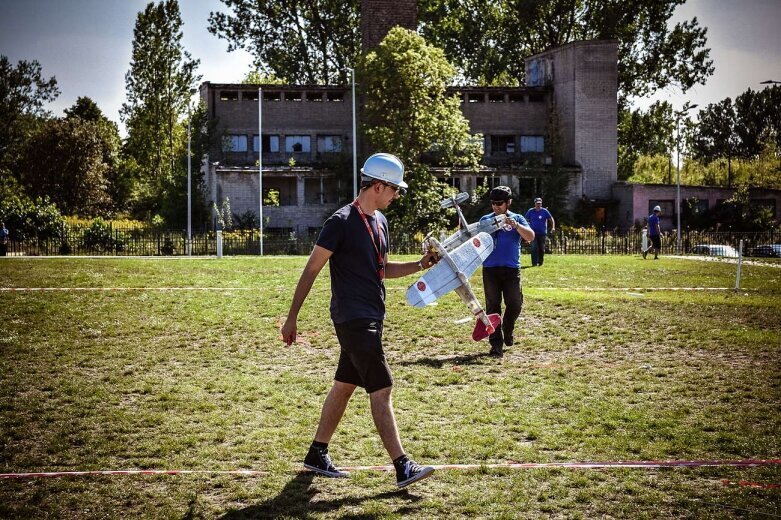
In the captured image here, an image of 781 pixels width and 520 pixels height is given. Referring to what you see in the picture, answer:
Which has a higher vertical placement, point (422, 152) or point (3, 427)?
point (422, 152)

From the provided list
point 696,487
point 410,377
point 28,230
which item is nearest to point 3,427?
point 410,377

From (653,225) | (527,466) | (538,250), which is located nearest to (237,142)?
(653,225)

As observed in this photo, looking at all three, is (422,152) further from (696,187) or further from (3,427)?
(3,427)

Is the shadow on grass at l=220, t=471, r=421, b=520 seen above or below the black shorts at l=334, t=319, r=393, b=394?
below

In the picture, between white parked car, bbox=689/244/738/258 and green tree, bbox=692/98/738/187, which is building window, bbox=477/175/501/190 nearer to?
white parked car, bbox=689/244/738/258

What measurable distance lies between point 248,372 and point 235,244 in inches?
1338

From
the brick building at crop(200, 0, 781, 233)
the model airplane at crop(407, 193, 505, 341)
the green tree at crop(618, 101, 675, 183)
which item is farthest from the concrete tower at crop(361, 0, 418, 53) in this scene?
the model airplane at crop(407, 193, 505, 341)

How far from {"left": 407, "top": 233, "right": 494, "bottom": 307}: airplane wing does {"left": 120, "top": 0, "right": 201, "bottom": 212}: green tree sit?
61660 millimetres

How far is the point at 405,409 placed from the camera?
8383 millimetres

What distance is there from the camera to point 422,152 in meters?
53.8

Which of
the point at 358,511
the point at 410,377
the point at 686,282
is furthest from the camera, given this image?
the point at 686,282

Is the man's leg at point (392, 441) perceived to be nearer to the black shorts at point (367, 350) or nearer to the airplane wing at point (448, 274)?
the black shorts at point (367, 350)

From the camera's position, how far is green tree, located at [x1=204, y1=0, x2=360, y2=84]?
72.8 metres

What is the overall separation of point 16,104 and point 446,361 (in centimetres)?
7988
